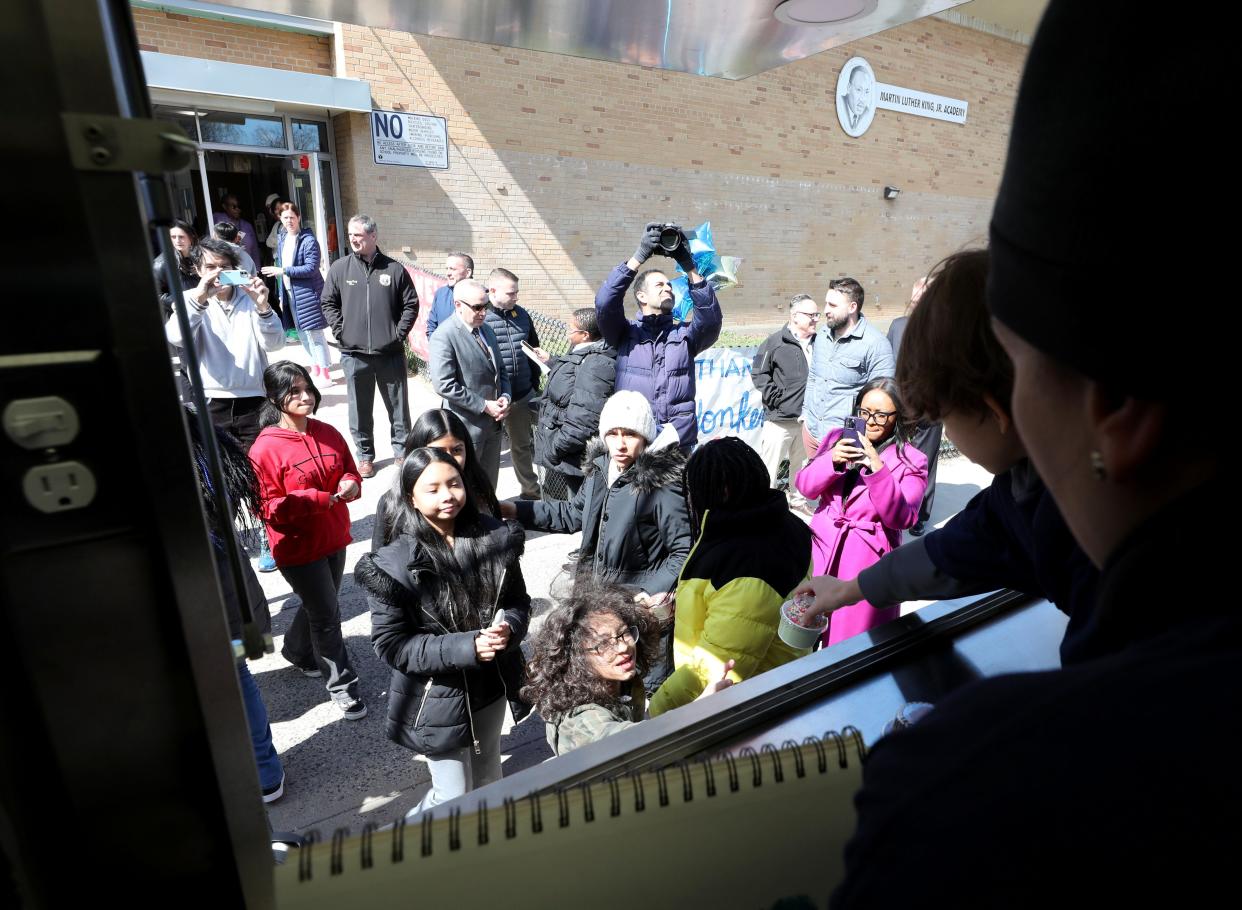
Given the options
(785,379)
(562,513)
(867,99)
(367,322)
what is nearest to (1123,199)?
(562,513)

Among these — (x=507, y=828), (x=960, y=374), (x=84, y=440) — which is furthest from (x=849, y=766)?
(x=84, y=440)

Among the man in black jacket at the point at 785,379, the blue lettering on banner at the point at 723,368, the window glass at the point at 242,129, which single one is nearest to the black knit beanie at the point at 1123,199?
the man in black jacket at the point at 785,379

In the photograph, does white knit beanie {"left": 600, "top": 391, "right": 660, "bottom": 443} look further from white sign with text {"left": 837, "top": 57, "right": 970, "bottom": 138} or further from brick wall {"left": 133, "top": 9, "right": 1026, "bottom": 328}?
white sign with text {"left": 837, "top": 57, "right": 970, "bottom": 138}

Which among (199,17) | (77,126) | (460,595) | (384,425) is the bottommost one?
(384,425)

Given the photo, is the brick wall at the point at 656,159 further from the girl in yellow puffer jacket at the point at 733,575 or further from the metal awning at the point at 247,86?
the girl in yellow puffer jacket at the point at 733,575

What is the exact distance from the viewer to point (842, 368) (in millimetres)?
5551

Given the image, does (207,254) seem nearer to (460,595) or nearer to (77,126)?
(460,595)

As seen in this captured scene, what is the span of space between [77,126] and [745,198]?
17100 millimetres

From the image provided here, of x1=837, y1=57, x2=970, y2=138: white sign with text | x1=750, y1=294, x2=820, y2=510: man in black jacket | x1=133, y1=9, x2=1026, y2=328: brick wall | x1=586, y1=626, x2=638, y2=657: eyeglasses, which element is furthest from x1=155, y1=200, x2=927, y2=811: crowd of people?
x1=837, y1=57, x2=970, y2=138: white sign with text

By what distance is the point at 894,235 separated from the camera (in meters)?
19.5

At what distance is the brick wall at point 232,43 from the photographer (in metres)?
9.99

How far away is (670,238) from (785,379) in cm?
196

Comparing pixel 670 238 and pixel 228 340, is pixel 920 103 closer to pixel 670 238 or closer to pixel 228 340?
pixel 670 238

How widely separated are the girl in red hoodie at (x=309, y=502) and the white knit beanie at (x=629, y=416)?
129 cm
